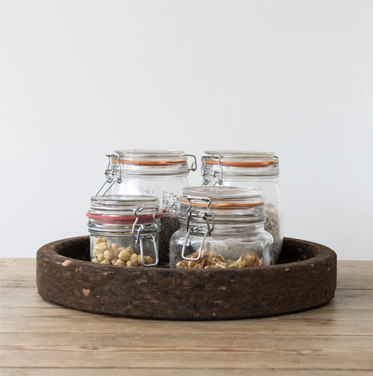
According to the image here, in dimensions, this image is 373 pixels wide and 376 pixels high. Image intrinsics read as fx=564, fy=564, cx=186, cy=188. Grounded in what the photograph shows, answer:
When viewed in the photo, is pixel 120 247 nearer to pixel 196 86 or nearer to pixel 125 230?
pixel 125 230

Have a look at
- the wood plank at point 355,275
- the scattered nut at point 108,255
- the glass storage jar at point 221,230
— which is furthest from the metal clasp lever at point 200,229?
the wood plank at point 355,275

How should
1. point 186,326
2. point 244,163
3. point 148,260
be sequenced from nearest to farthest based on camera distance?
point 186,326 < point 148,260 < point 244,163

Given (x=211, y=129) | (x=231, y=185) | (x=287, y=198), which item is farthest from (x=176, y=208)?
(x=287, y=198)

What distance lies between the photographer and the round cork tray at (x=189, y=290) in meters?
0.72

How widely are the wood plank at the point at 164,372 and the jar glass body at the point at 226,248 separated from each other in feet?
0.66

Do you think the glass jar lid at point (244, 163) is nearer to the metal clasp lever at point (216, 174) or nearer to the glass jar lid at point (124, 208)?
the metal clasp lever at point (216, 174)

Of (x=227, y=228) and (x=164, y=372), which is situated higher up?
(x=227, y=228)

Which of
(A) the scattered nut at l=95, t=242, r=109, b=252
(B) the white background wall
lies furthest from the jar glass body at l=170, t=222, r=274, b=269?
(B) the white background wall

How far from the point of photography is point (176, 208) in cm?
95

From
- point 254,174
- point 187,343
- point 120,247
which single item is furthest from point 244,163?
point 187,343

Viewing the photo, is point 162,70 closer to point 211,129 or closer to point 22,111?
point 211,129

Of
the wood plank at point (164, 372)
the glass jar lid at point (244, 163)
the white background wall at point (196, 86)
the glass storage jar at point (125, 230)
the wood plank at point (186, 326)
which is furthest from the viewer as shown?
the white background wall at point (196, 86)

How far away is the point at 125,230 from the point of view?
813 mm

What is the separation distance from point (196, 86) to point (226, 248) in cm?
91
